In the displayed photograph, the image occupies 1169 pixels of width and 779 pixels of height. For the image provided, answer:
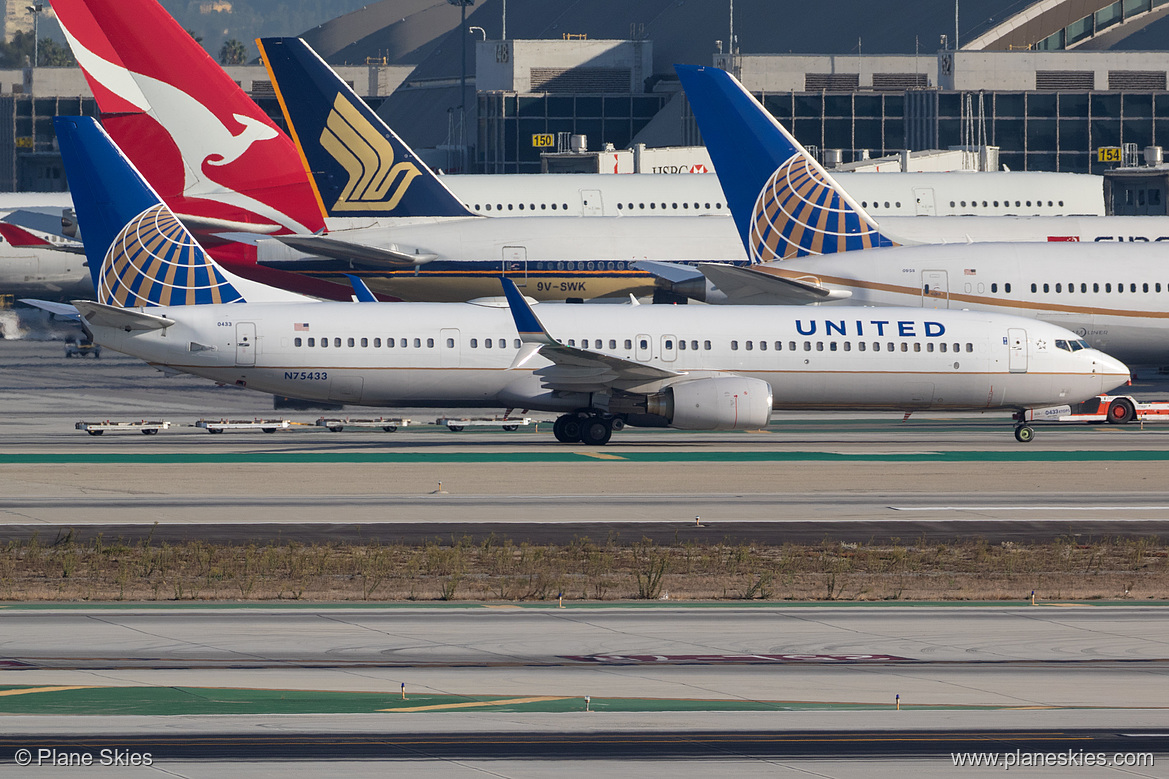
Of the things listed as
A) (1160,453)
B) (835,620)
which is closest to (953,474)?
(1160,453)

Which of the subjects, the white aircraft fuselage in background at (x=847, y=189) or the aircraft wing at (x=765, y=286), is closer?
the aircraft wing at (x=765, y=286)

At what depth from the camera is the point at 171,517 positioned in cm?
2984

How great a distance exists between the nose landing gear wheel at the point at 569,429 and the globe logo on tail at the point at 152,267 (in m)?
9.43

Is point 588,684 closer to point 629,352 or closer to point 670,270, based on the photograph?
point 629,352

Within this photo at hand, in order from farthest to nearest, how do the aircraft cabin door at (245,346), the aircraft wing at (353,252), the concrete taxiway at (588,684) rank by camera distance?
the aircraft wing at (353,252) → the aircraft cabin door at (245,346) → the concrete taxiway at (588,684)

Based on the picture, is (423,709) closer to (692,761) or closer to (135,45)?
(692,761)

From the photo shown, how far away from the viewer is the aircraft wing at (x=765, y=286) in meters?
51.7

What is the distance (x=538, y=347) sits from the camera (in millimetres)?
41156

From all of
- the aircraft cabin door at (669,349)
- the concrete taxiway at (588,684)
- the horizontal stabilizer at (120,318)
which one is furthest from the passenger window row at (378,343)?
the concrete taxiway at (588,684)

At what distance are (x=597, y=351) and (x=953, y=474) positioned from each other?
32.3 feet

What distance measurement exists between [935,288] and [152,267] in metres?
24.7

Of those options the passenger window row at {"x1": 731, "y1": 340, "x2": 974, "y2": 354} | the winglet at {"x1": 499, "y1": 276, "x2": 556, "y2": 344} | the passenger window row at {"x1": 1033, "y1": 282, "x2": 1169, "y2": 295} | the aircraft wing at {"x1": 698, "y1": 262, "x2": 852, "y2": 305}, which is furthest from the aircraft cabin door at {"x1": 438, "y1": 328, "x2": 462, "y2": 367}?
the passenger window row at {"x1": 1033, "y1": 282, "x2": 1169, "y2": 295}

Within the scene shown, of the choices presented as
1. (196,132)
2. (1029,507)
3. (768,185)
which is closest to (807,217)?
(768,185)

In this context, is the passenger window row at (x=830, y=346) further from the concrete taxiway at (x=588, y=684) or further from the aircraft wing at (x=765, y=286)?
the concrete taxiway at (x=588, y=684)
